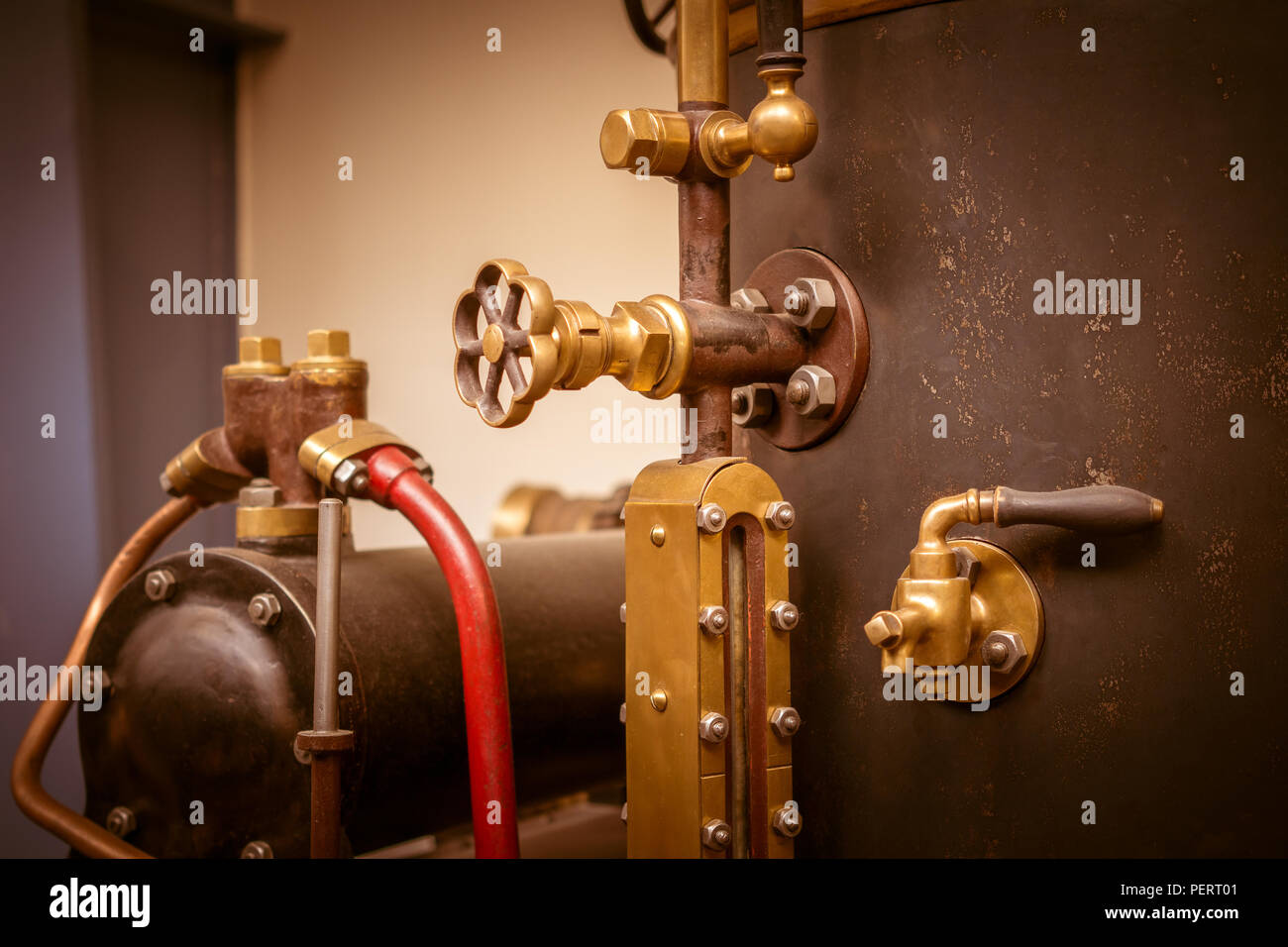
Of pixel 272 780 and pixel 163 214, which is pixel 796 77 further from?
pixel 163 214

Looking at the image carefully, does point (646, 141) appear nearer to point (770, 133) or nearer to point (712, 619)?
point (770, 133)

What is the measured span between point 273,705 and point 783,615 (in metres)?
0.43

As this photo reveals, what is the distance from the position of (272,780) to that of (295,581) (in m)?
0.17

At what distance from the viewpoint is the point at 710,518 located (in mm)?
829

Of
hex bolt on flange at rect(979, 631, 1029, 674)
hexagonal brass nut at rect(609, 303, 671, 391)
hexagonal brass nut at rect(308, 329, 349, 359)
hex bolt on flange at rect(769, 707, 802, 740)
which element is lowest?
hex bolt on flange at rect(769, 707, 802, 740)

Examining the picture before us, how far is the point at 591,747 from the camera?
1.26m

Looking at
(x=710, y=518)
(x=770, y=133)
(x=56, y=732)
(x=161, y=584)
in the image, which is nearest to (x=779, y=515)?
(x=710, y=518)

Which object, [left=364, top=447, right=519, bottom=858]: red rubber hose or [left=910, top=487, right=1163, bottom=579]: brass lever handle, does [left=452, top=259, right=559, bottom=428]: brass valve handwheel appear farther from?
[left=910, top=487, right=1163, bottom=579]: brass lever handle

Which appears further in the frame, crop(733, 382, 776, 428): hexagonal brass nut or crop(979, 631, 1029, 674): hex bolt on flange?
crop(733, 382, 776, 428): hexagonal brass nut

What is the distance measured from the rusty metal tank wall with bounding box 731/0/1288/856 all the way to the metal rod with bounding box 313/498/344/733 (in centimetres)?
→ 40

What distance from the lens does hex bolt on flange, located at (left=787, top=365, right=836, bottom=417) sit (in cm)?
90

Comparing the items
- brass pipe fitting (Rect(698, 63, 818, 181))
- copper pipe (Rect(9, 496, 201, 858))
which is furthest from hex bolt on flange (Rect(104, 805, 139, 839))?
brass pipe fitting (Rect(698, 63, 818, 181))

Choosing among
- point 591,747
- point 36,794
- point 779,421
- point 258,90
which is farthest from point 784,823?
point 258,90

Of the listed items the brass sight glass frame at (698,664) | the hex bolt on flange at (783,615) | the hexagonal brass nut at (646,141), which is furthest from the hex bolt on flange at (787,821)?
the hexagonal brass nut at (646,141)
